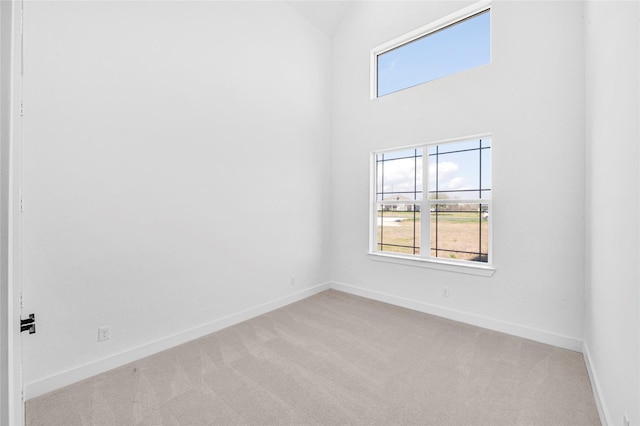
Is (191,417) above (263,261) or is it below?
below

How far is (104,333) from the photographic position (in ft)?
7.20

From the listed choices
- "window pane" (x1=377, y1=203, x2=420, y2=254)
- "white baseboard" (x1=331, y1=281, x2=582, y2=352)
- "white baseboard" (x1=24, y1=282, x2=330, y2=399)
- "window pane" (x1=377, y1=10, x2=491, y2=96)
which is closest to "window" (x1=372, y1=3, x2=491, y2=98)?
"window pane" (x1=377, y1=10, x2=491, y2=96)

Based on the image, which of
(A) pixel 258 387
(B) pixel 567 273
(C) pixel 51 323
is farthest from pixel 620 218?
(C) pixel 51 323

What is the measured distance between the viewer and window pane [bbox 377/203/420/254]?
361 cm

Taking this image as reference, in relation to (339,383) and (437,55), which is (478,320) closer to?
(339,383)

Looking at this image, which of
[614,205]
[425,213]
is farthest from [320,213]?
[614,205]

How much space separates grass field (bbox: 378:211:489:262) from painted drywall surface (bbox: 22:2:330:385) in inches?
50.3

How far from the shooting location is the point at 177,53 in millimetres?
2588

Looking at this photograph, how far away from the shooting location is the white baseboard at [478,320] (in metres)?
2.54

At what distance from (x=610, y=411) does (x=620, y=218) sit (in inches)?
41.9

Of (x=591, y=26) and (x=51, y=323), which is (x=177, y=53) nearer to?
(x=51, y=323)

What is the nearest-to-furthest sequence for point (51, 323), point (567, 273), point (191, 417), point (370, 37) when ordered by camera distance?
point (191, 417), point (51, 323), point (567, 273), point (370, 37)

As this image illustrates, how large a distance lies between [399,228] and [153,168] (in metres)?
2.87

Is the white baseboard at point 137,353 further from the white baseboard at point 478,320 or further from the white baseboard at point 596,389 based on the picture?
the white baseboard at point 596,389
